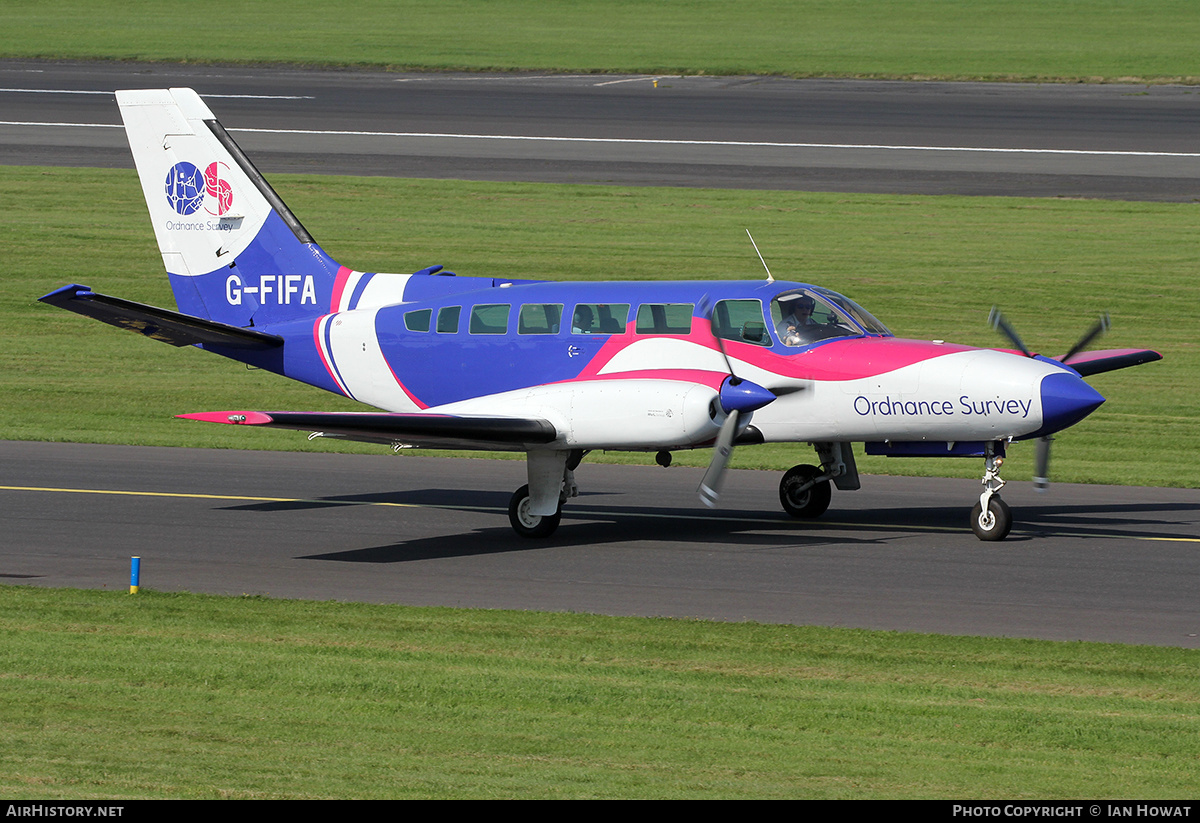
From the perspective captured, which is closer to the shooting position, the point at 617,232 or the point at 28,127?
the point at 617,232

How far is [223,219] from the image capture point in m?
22.1

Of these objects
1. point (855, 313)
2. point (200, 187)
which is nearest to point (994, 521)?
point (855, 313)

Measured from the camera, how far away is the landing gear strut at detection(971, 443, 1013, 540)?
59.4 feet

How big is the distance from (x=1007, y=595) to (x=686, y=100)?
133 ft

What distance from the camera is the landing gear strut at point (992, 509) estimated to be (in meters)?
18.1

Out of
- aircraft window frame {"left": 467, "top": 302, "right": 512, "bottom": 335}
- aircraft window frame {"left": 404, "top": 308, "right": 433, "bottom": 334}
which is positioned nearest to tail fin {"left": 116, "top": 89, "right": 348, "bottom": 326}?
aircraft window frame {"left": 404, "top": 308, "right": 433, "bottom": 334}

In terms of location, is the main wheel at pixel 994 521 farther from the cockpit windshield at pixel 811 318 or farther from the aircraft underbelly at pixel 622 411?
the aircraft underbelly at pixel 622 411

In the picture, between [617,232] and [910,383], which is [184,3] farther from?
[910,383]

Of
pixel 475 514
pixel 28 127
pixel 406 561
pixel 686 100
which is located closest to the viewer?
pixel 406 561

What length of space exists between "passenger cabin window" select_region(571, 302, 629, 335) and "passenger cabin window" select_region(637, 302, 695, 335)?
0.75 feet

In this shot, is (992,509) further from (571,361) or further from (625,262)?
(625,262)

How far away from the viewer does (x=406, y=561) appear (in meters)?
17.6
